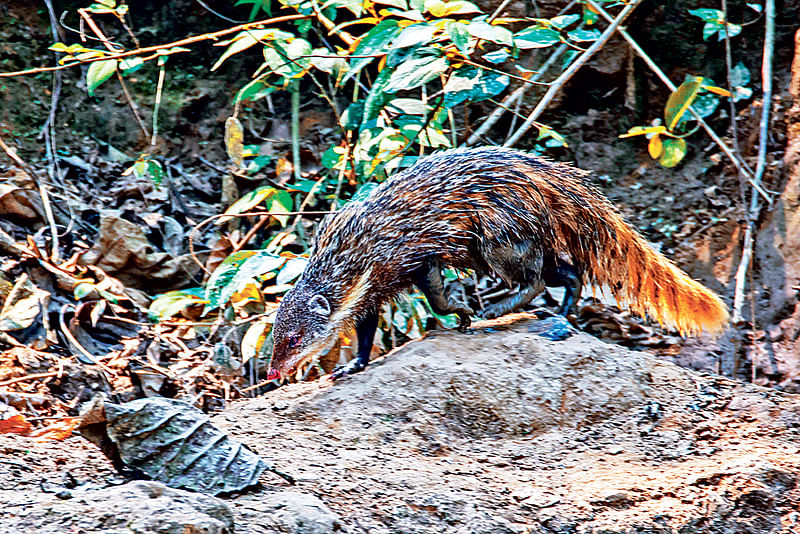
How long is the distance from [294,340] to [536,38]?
2.21 metres

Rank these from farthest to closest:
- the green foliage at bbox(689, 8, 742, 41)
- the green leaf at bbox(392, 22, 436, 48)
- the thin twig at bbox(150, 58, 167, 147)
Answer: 1. the thin twig at bbox(150, 58, 167, 147)
2. the green foliage at bbox(689, 8, 742, 41)
3. the green leaf at bbox(392, 22, 436, 48)

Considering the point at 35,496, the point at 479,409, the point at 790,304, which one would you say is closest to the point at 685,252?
the point at 790,304

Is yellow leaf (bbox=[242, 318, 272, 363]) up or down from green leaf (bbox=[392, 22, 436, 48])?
down

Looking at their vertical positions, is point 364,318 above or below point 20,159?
below

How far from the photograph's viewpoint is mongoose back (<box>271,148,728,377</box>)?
4035 millimetres

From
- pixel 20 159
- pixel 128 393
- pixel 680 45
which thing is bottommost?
pixel 128 393

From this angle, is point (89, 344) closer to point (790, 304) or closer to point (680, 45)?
point (790, 304)

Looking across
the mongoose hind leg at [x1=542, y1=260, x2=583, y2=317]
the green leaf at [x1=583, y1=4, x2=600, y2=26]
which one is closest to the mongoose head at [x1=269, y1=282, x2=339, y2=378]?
the mongoose hind leg at [x1=542, y1=260, x2=583, y2=317]

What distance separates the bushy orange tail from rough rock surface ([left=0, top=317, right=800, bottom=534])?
0.33 metres

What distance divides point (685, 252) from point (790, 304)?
2.99 feet

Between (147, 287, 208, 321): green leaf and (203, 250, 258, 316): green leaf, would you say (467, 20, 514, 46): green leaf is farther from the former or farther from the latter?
(147, 287, 208, 321): green leaf

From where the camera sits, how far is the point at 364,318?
4.20 metres

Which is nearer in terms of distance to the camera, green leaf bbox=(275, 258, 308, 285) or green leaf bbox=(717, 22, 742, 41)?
green leaf bbox=(275, 258, 308, 285)

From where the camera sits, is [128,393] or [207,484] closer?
[207,484]
